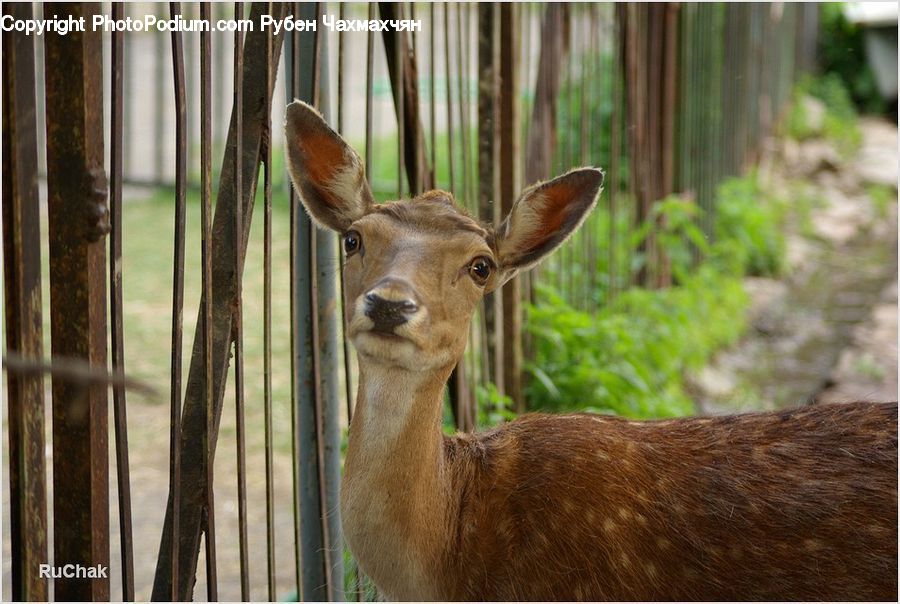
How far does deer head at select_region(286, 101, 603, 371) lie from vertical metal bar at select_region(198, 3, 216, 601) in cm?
34

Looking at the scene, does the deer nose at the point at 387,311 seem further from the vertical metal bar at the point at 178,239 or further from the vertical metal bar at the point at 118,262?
the vertical metal bar at the point at 118,262

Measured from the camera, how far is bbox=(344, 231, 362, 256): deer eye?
351 centimetres

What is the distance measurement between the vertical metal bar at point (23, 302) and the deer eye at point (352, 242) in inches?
37.8

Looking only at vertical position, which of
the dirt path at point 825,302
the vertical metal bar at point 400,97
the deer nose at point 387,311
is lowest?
the dirt path at point 825,302

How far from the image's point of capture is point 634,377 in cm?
644

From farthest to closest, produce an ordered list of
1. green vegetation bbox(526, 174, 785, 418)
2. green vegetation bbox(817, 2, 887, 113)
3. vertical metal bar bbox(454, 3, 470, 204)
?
green vegetation bbox(817, 2, 887, 113) < green vegetation bbox(526, 174, 785, 418) < vertical metal bar bbox(454, 3, 470, 204)

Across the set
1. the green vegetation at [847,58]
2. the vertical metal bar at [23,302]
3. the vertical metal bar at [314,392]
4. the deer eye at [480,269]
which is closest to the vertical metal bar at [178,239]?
the vertical metal bar at [23,302]

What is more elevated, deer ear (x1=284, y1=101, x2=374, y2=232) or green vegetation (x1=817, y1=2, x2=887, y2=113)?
green vegetation (x1=817, y1=2, x2=887, y2=113)

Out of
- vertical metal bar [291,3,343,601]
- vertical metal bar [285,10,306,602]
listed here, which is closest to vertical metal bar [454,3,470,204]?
vertical metal bar [291,3,343,601]

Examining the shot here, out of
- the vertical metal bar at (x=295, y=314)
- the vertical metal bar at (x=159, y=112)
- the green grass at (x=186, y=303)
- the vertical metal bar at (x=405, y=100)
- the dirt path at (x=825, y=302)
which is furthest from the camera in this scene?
the vertical metal bar at (x=159, y=112)

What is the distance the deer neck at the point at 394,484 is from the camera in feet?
11.3

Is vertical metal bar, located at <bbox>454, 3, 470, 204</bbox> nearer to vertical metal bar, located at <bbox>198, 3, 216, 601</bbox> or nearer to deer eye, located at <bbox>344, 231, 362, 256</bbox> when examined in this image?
deer eye, located at <bbox>344, 231, 362, 256</bbox>

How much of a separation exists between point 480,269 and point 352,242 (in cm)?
41

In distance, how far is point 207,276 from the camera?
3.36 meters
